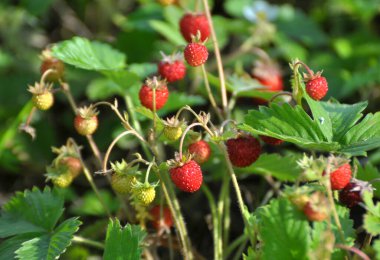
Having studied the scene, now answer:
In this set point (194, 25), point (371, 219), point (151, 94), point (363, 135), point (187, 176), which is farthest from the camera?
point (194, 25)

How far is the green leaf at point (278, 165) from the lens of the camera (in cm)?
191

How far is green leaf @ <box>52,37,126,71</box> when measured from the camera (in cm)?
195

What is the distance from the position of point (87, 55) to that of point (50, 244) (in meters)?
0.66

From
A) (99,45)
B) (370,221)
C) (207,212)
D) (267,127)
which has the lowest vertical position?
(207,212)

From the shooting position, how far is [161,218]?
1936 mm

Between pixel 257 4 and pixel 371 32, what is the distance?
624 mm

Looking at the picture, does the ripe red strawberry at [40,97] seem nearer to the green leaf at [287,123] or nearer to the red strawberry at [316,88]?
the green leaf at [287,123]

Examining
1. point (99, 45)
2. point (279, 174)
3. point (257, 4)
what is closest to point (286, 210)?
point (279, 174)

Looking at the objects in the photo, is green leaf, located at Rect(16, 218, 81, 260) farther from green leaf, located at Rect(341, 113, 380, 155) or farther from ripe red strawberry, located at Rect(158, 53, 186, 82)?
green leaf, located at Rect(341, 113, 380, 155)

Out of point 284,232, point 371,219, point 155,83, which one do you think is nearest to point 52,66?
point 155,83

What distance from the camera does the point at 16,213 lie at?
6.30 feet

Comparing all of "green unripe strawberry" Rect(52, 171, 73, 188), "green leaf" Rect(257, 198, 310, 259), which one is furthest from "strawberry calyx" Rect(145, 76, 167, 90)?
"green leaf" Rect(257, 198, 310, 259)

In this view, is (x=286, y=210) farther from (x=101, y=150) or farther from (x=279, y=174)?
(x=101, y=150)

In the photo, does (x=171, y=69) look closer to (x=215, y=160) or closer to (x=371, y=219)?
(x=215, y=160)
